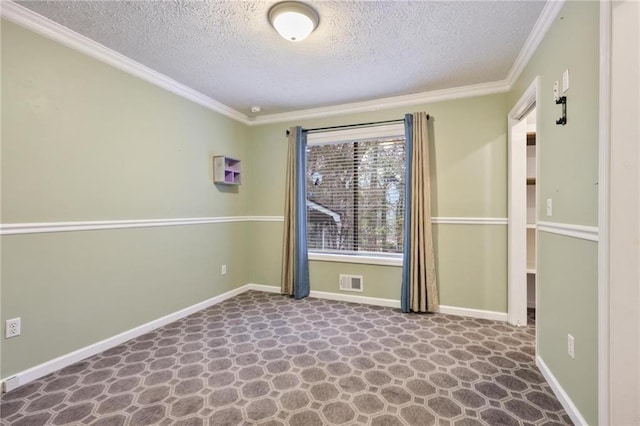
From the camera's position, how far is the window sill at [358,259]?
339 centimetres

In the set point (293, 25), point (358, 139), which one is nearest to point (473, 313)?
point (358, 139)

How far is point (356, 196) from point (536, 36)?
2207 millimetres

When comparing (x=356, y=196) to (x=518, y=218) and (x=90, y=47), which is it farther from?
(x=90, y=47)

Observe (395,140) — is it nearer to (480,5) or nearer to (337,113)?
(337,113)

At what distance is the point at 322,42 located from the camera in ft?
7.32

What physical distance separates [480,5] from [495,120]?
1.43m

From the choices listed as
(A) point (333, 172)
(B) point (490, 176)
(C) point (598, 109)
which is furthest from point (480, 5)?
(A) point (333, 172)

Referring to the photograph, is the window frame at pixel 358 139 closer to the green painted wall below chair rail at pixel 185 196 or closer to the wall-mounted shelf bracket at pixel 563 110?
the green painted wall below chair rail at pixel 185 196

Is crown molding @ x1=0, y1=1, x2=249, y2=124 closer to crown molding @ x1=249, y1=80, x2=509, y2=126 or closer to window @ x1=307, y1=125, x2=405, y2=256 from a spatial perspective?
crown molding @ x1=249, y1=80, x2=509, y2=126

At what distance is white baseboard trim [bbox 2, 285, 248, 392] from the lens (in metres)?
1.87

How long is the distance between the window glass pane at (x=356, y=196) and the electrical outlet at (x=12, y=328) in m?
2.77

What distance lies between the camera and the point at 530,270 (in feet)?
10.2

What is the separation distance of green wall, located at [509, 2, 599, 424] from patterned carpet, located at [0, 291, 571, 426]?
31 centimetres

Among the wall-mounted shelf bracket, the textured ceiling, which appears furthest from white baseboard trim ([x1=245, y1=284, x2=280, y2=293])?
the wall-mounted shelf bracket
